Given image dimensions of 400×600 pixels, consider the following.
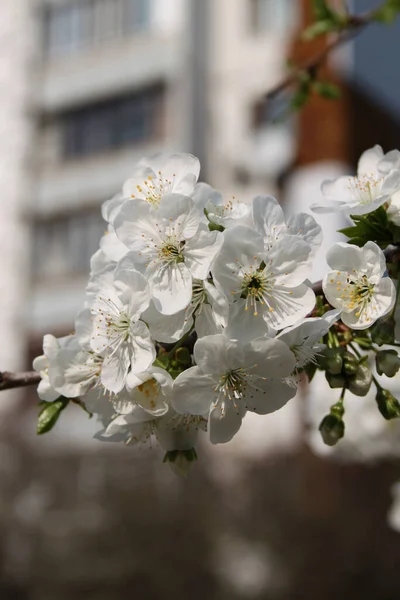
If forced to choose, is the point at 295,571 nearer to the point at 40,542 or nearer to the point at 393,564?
the point at 393,564

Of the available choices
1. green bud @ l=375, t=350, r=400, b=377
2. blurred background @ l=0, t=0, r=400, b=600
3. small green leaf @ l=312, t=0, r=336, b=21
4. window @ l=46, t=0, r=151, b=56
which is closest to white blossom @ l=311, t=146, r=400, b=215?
green bud @ l=375, t=350, r=400, b=377

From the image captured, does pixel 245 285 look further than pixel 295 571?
No

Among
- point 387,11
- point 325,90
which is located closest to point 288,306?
point 325,90

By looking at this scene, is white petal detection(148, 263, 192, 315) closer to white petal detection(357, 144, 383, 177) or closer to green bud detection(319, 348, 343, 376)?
green bud detection(319, 348, 343, 376)

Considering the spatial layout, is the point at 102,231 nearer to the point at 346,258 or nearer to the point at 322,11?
the point at 322,11

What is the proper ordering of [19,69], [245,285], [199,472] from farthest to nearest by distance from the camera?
[19,69] → [199,472] → [245,285]

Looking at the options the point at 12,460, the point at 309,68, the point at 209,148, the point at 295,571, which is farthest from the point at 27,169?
the point at 309,68

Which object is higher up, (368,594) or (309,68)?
(309,68)
